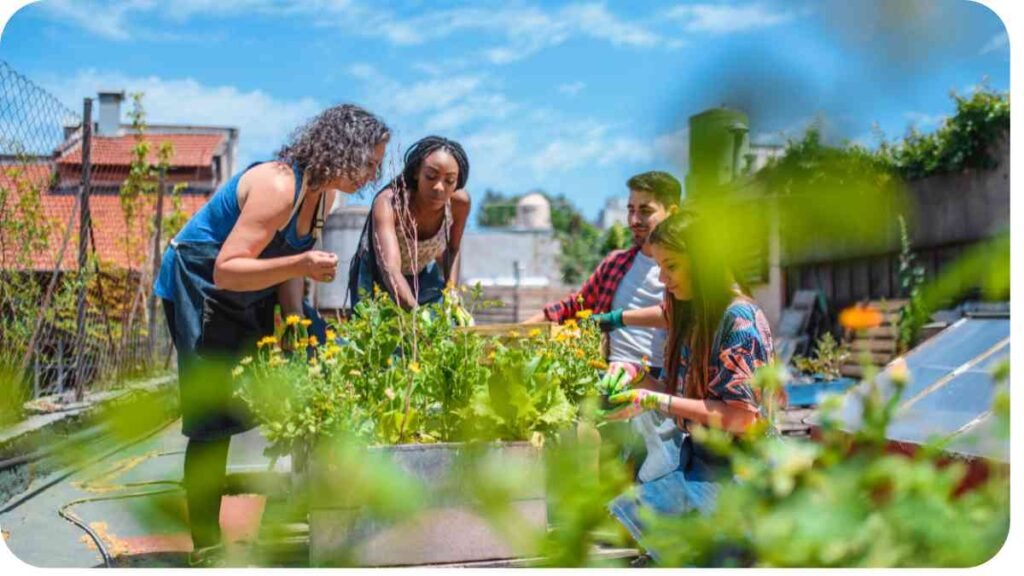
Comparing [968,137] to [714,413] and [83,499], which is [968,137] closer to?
[714,413]

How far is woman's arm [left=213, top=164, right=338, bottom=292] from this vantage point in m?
1.91

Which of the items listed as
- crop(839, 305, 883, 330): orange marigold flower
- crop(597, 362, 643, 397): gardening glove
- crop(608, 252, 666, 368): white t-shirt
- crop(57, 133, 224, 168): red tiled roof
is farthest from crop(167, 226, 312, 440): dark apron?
crop(57, 133, 224, 168): red tiled roof

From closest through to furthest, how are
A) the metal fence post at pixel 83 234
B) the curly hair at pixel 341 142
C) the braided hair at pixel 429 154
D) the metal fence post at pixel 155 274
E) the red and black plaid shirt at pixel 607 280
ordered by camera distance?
the curly hair at pixel 341 142 < the braided hair at pixel 429 154 < the red and black plaid shirt at pixel 607 280 < the metal fence post at pixel 83 234 < the metal fence post at pixel 155 274

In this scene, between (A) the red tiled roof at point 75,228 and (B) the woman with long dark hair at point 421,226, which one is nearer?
(B) the woman with long dark hair at point 421,226

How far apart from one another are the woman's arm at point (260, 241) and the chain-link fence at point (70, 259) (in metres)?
0.57

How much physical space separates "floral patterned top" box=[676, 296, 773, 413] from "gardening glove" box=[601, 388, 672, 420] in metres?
0.11

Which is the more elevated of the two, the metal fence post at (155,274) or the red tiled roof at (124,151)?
the red tiled roof at (124,151)

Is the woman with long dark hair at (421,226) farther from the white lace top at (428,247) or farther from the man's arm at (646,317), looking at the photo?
the man's arm at (646,317)

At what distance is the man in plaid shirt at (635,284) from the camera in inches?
106

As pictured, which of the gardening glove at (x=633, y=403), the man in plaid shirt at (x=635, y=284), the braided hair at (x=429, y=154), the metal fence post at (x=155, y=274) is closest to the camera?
the gardening glove at (x=633, y=403)

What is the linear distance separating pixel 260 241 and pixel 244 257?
0.18 feet

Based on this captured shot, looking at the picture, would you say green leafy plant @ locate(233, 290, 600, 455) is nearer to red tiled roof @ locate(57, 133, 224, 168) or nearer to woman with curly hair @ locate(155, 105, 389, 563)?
woman with curly hair @ locate(155, 105, 389, 563)

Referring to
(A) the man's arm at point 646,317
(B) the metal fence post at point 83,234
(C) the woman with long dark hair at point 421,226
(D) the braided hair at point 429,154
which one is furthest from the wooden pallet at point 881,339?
(B) the metal fence post at point 83,234

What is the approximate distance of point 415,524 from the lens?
130 cm
